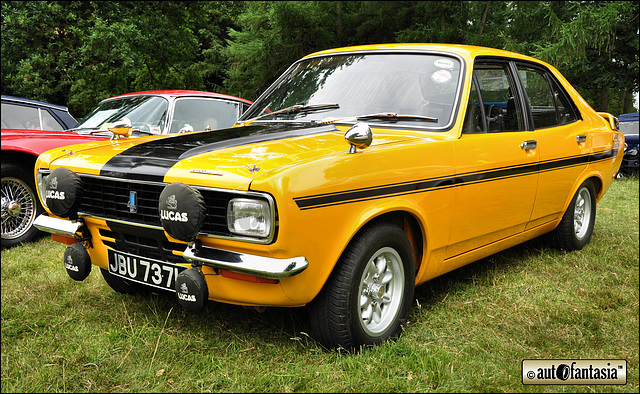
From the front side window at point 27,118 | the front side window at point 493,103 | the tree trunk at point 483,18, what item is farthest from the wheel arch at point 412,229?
the tree trunk at point 483,18

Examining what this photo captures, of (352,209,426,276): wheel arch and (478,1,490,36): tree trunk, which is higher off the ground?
(478,1,490,36): tree trunk

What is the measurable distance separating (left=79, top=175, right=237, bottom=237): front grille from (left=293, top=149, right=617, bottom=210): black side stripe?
15.0 inches

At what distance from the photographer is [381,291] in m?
3.00

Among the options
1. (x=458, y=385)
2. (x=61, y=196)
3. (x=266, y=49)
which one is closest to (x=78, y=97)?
(x=266, y=49)

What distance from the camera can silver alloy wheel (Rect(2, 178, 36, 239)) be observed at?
5418 millimetres

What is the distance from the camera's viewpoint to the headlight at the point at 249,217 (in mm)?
2393

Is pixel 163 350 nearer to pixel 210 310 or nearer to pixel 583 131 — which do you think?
pixel 210 310

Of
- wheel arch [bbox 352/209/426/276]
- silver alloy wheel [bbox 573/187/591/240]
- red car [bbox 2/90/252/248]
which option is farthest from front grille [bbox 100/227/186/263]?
silver alloy wheel [bbox 573/187/591/240]

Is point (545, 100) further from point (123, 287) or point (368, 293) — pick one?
point (123, 287)

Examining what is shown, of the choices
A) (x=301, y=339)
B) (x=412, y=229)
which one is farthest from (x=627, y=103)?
(x=301, y=339)

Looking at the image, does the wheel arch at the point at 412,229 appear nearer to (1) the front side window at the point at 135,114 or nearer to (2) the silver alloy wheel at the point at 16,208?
(1) the front side window at the point at 135,114

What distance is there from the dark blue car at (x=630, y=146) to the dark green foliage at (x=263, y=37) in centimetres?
254

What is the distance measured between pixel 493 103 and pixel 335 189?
1.81 m

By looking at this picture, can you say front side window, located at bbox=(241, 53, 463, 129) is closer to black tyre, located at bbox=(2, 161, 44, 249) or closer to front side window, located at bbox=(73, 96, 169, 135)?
front side window, located at bbox=(73, 96, 169, 135)
